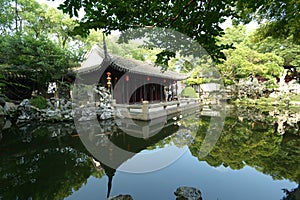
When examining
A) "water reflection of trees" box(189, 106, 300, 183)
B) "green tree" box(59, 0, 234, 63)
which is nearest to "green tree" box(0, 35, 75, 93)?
"water reflection of trees" box(189, 106, 300, 183)

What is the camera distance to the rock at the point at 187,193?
9.08ft

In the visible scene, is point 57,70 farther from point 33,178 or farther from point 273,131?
point 273,131

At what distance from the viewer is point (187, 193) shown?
112 inches

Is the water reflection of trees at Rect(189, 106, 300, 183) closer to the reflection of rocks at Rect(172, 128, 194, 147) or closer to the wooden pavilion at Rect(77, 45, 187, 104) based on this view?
the reflection of rocks at Rect(172, 128, 194, 147)

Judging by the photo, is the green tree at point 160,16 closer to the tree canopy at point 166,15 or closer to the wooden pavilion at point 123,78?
the tree canopy at point 166,15

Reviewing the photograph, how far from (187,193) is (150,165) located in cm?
142

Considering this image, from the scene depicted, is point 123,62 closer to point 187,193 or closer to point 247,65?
point 187,193

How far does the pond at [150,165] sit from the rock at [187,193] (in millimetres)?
134

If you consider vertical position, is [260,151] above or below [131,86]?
below

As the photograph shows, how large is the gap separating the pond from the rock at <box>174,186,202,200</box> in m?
0.13

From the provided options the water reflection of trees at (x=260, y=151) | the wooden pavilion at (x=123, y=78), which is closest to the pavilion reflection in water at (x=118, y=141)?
the water reflection of trees at (x=260, y=151)

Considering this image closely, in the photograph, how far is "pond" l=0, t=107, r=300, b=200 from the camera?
3062 mm

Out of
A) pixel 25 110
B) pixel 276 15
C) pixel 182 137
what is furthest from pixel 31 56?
pixel 276 15

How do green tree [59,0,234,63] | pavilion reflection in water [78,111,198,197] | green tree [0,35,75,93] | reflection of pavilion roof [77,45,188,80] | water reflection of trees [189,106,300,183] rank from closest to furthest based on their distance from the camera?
1. green tree [59,0,234,63]
2. water reflection of trees [189,106,300,183]
3. pavilion reflection in water [78,111,198,197]
4. green tree [0,35,75,93]
5. reflection of pavilion roof [77,45,188,80]
